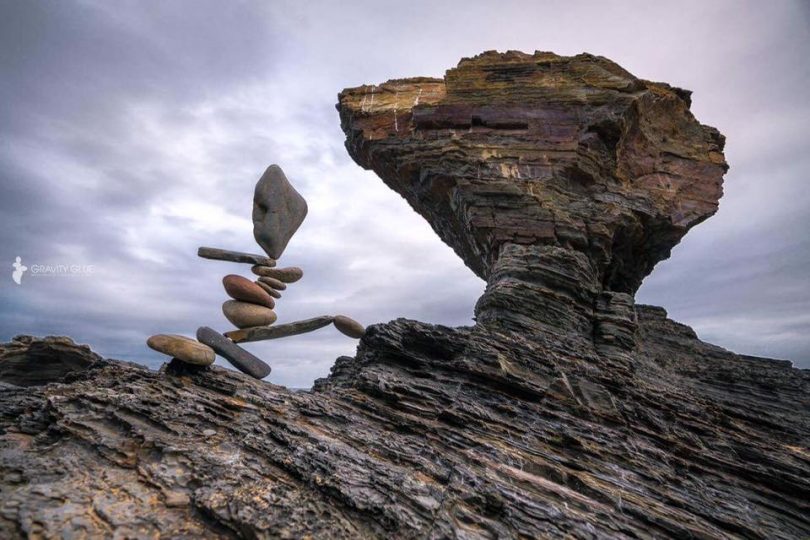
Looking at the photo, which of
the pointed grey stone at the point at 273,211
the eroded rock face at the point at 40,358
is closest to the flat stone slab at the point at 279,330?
the pointed grey stone at the point at 273,211

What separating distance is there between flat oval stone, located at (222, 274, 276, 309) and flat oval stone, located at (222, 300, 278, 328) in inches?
6.1

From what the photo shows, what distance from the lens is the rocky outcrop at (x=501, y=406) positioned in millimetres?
5613

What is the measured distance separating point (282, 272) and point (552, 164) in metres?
13.9

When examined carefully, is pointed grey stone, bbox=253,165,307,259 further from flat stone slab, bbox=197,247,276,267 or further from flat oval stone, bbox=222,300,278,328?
flat oval stone, bbox=222,300,278,328

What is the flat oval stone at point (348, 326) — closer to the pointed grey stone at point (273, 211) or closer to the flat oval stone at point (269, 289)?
the flat oval stone at point (269, 289)

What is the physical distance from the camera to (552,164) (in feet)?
56.8

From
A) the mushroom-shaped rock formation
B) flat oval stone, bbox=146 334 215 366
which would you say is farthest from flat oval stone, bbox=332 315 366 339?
the mushroom-shaped rock formation

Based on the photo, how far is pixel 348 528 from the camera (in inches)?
210

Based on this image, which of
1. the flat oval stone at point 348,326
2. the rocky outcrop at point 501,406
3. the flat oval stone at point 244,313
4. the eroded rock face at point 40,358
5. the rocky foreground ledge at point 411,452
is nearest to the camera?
the rocky foreground ledge at point 411,452

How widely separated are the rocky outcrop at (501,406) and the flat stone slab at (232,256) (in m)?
2.82

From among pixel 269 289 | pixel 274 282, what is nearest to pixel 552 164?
pixel 274 282

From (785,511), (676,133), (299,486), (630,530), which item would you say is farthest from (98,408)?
(676,133)

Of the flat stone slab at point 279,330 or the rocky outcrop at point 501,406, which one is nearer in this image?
the rocky outcrop at point 501,406

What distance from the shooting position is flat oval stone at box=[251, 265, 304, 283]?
975cm
